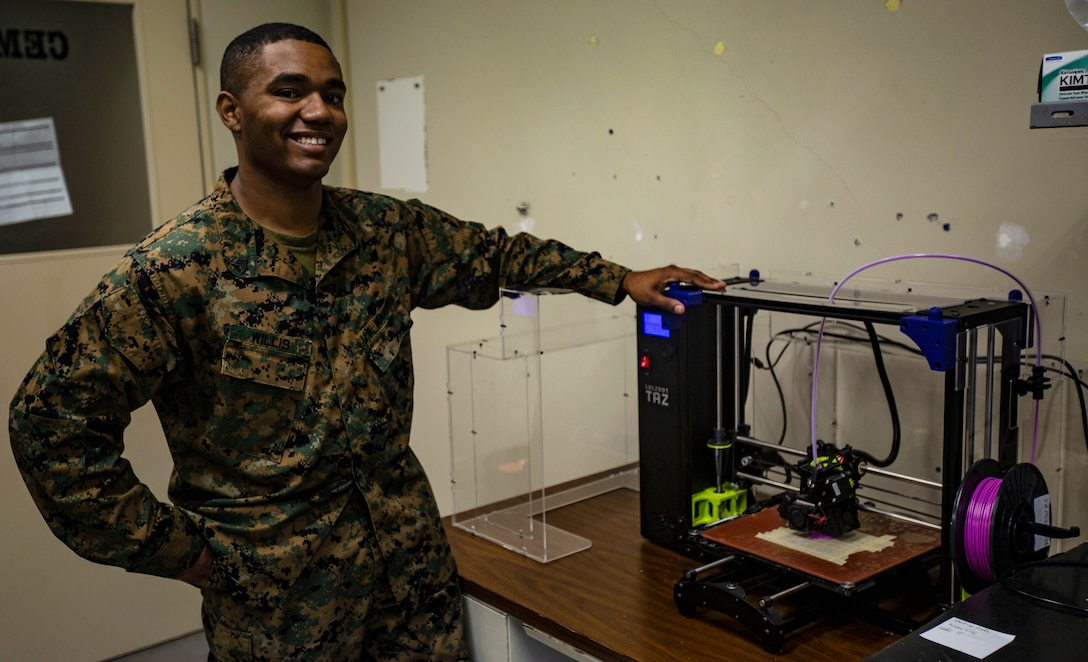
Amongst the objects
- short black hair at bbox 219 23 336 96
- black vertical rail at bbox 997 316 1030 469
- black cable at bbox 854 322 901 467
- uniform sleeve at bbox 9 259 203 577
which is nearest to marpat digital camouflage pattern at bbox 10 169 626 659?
uniform sleeve at bbox 9 259 203 577

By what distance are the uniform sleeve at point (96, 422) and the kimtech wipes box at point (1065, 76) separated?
117 centimetres

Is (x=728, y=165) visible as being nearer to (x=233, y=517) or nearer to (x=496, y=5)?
(x=496, y=5)

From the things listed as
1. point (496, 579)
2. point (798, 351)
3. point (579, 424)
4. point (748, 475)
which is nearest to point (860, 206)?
point (798, 351)

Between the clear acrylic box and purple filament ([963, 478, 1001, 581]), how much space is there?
69 centimetres

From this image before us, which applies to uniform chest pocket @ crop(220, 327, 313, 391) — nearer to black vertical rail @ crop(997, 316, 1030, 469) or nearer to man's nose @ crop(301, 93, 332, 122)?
man's nose @ crop(301, 93, 332, 122)

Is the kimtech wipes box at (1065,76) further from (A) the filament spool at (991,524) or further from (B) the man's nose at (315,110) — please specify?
(B) the man's nose at (315,110)

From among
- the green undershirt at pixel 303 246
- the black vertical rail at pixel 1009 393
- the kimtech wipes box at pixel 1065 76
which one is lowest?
the black vertical rail at pixel 1009 393

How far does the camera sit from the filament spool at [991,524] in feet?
4.20

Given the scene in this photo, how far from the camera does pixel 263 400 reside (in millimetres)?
1423

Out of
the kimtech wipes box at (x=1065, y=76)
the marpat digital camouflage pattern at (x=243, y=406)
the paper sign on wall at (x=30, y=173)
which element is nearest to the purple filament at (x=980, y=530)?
the kimtech wipes box at (x=1065, y=76)

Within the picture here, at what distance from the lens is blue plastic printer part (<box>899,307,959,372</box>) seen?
4.19ft

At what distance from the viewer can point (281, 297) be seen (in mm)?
1439

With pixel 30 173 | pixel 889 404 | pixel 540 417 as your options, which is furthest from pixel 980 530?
pixel 30 173

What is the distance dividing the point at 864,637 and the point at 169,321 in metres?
1.07
